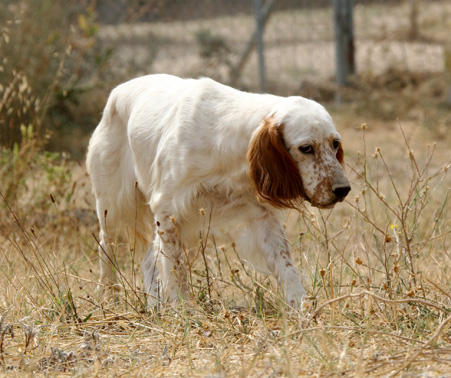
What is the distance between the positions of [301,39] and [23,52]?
15.3ft

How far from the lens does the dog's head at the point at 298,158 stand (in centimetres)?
310

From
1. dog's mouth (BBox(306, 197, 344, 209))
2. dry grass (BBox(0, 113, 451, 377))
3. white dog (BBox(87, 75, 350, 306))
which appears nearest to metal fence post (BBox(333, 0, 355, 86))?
white dog (BBox(87, 75, 350, 306))

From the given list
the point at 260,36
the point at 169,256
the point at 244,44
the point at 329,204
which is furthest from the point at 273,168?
the point at 244,44

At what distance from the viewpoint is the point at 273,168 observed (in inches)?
124

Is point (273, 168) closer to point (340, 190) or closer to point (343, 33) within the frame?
point (340, 190)

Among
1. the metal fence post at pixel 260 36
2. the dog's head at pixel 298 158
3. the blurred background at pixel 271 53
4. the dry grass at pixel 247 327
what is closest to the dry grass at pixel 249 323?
the dry grass at pixel 247 327

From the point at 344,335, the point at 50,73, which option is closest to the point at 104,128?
the point at 344,335

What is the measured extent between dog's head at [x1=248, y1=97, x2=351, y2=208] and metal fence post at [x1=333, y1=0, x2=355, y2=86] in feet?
20.4

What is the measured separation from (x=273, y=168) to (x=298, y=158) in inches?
4.7

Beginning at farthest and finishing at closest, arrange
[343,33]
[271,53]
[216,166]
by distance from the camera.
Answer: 1. [271,53]
2. [343,33]
3. [216,166]

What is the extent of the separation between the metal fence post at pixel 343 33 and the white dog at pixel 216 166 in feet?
17.8

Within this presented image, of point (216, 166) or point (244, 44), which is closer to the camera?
point (216, 166)

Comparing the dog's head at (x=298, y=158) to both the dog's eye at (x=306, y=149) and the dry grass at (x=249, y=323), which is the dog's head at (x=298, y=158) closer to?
the dog's eye at (x=306, y=149)

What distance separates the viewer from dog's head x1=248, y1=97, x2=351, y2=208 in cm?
310
